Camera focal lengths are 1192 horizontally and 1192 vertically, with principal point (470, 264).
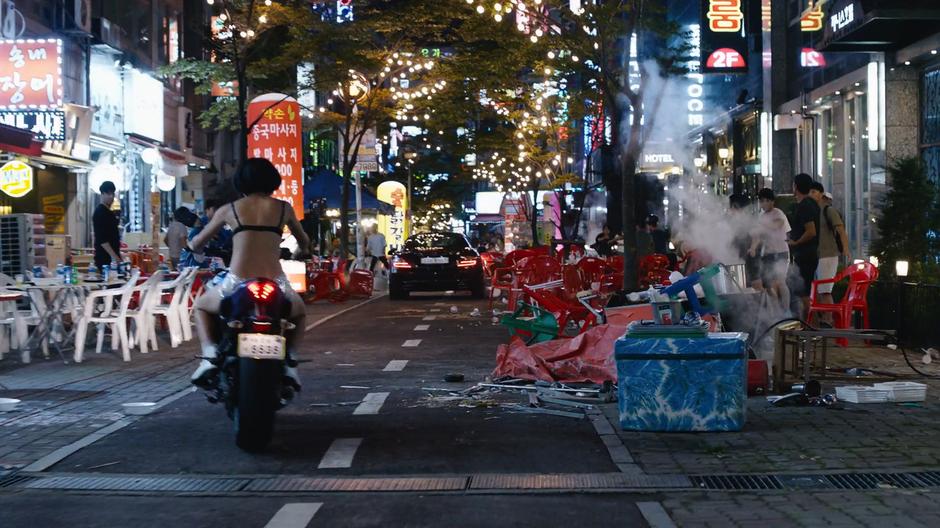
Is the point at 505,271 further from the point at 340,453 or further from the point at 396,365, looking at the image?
the point at 340,453

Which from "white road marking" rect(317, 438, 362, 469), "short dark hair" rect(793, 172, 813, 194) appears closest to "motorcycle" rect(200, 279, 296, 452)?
"white road marking" rect(317, 438, 362, 469)

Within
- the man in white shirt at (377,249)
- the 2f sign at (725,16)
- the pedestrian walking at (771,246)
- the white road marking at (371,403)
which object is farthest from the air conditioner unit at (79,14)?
the white road marking at (371,403)

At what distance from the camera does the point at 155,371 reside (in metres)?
12.3

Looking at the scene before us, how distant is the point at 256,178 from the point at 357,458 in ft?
6.55

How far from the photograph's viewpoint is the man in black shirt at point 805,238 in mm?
13734

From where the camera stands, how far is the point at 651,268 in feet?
64.1

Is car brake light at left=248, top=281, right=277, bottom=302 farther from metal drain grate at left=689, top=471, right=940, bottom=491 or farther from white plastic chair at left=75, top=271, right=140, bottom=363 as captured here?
white plastic chair at left=75, top=271, right=140, bottom=363

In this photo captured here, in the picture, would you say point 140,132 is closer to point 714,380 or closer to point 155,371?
point 155,371

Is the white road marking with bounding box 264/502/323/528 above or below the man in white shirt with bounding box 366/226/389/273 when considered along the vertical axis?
below

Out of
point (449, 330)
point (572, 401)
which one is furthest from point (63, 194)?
point (572, 401)

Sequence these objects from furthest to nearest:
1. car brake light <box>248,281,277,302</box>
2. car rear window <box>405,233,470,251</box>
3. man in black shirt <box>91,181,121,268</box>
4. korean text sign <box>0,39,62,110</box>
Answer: car rear window <box>405,233,470,251</box>
korean text sign <box>0,39,62,110</box>
man in black shirt <box>91,181,121,268</box>
car brake light <box>248,281,277,302</box>

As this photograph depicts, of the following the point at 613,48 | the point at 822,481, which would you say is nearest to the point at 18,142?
the point at 613,48

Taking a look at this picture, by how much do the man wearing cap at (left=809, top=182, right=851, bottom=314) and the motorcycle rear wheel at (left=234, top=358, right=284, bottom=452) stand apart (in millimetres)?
8352

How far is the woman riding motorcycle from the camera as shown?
25.3 feet
